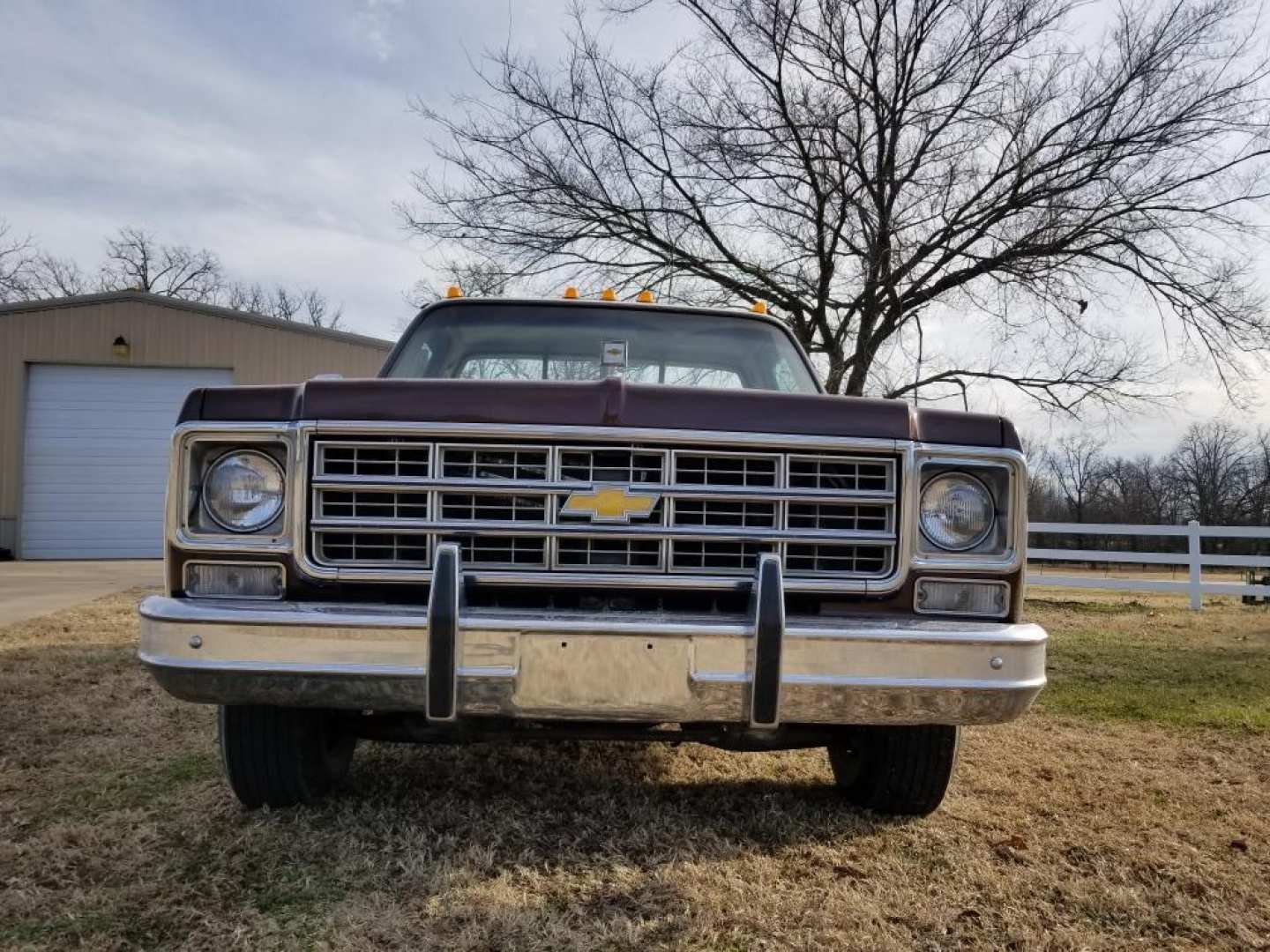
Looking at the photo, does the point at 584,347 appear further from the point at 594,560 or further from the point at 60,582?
the point at 60,582

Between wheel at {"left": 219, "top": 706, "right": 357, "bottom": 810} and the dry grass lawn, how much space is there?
0.09m

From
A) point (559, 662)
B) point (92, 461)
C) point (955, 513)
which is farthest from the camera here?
point (92, 461)

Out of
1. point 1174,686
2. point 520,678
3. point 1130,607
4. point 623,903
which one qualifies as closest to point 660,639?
point 520,678

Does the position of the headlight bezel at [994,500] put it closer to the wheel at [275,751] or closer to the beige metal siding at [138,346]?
the wheel at [275,751]

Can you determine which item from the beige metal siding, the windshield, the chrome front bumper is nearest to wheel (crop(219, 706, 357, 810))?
the chrome front bumper

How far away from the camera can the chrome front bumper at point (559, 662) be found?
218 cm

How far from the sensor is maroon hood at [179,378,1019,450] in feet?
7.91

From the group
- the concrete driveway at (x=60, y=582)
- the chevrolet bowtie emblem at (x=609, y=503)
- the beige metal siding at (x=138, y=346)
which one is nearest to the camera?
the chevrolet bowtie emblem at (x=609, y=503)

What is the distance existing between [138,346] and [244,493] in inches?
636

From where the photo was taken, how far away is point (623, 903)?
7.61ft

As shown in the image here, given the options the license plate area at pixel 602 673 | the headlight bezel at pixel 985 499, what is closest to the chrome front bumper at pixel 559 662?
the license plate area at pixel 602 673

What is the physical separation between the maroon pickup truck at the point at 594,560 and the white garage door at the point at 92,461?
15.3m

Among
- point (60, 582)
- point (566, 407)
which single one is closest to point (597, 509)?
point (566, 407)

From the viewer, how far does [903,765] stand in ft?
9.60
